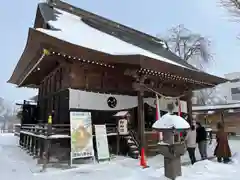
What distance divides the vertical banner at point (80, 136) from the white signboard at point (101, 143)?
15.5 inches

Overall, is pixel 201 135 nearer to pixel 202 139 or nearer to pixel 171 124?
pixel 202 139

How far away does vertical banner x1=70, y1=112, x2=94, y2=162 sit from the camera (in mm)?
7316

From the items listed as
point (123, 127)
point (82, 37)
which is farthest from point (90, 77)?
point (123, 127)

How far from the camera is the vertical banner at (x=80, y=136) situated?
7.32m

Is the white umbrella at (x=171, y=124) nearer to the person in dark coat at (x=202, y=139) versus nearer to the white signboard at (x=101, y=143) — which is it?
the white signboard at (x=101, y=143)

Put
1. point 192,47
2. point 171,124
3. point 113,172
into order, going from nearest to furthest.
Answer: point 171,124 → point 113,172 → point 192,47

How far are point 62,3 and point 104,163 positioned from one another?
10410 millimetres

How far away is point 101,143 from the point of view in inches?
318

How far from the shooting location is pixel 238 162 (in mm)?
8008

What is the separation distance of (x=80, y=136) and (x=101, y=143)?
3.14 feet

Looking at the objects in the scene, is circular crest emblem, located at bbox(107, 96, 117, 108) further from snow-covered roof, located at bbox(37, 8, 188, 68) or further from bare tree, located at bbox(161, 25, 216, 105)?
bare tree, located at bbox(161, 25, 216, 105)

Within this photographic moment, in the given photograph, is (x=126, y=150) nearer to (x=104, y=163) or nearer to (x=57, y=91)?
(x=104, y=163)

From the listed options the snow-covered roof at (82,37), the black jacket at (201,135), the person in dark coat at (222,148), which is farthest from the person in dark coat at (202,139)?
the snow-covered roof at (82,37)

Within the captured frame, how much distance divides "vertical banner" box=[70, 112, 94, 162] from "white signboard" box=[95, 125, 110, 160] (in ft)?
1.29
